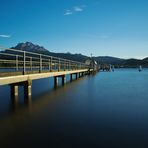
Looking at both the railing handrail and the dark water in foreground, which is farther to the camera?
the railing handrail

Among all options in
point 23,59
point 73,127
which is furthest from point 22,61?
point 73,127

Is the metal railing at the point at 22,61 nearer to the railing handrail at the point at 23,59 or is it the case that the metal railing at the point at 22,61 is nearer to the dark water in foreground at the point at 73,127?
the railing handrail at the point at 23,59

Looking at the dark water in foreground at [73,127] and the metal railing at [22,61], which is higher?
the metal railing at [22,61]

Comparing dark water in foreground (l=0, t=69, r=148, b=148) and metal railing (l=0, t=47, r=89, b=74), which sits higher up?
metal railing (l=0, t=47, r=89, b=74)

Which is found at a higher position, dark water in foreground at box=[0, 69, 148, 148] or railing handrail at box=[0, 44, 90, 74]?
railing handrail at box=[0, 44, 90, 74]

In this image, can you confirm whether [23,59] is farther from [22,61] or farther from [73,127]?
[73,127]

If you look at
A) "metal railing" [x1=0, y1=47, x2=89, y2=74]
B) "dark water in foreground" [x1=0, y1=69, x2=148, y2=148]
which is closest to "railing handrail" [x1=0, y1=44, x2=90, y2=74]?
"metal railing" [x1=0, y1=47, x2=89, y2=74]

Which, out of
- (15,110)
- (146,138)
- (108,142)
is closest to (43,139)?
(108,142)

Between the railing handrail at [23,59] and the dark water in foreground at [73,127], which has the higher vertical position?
the railing handrail at [23,59]

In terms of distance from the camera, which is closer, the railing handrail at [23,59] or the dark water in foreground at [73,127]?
the dark water in foreground at [73,127]

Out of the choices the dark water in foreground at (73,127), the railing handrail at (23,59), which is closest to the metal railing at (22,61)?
the railing handrail at (23,59)

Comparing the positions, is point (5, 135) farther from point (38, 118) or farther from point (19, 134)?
point (38, 118)

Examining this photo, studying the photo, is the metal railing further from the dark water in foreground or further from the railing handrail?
the dark water in foreground

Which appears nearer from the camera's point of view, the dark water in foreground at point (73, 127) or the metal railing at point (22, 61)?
the dark water in foreground at point (73, 127)
